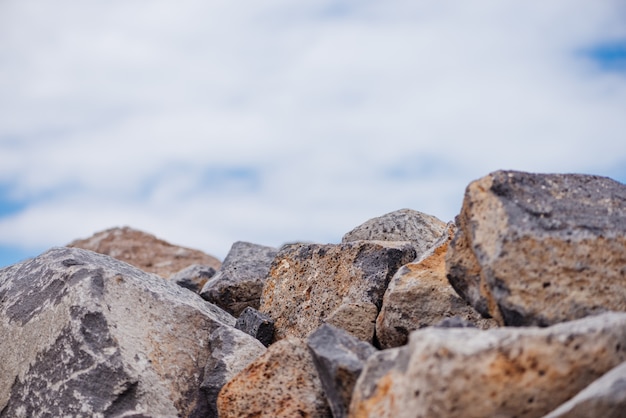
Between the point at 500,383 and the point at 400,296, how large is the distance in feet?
6.79

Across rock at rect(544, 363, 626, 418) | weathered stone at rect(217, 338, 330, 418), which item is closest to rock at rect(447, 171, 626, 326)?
rock at rect(544, 363, 626, 418)

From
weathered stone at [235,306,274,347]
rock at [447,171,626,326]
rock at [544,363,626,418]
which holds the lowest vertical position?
rock at [544,363,626,418]

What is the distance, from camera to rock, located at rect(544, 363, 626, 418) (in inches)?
130

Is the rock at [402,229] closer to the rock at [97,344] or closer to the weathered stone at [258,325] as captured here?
the weathered stone at [258,325]

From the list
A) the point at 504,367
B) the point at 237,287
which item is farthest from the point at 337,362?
the point at 237,287

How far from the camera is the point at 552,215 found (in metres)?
4.54

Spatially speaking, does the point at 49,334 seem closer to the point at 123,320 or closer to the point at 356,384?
the point at 123,320

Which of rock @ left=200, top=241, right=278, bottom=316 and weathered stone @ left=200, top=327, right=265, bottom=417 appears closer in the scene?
weathered stone @ left=200, top=327, right=265, bottom=417

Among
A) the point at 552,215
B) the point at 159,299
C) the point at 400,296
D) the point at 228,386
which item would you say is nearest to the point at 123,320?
the point at 159,299

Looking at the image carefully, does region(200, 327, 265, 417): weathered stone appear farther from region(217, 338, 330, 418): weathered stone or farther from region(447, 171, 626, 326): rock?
region(447, 171, 626, 326): rock

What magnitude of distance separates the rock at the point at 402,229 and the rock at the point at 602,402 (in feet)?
11.7

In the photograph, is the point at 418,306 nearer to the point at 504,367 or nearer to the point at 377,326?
the point at 377,326

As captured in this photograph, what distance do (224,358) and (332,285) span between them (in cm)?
132

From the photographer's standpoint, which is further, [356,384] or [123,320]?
[123,320]
